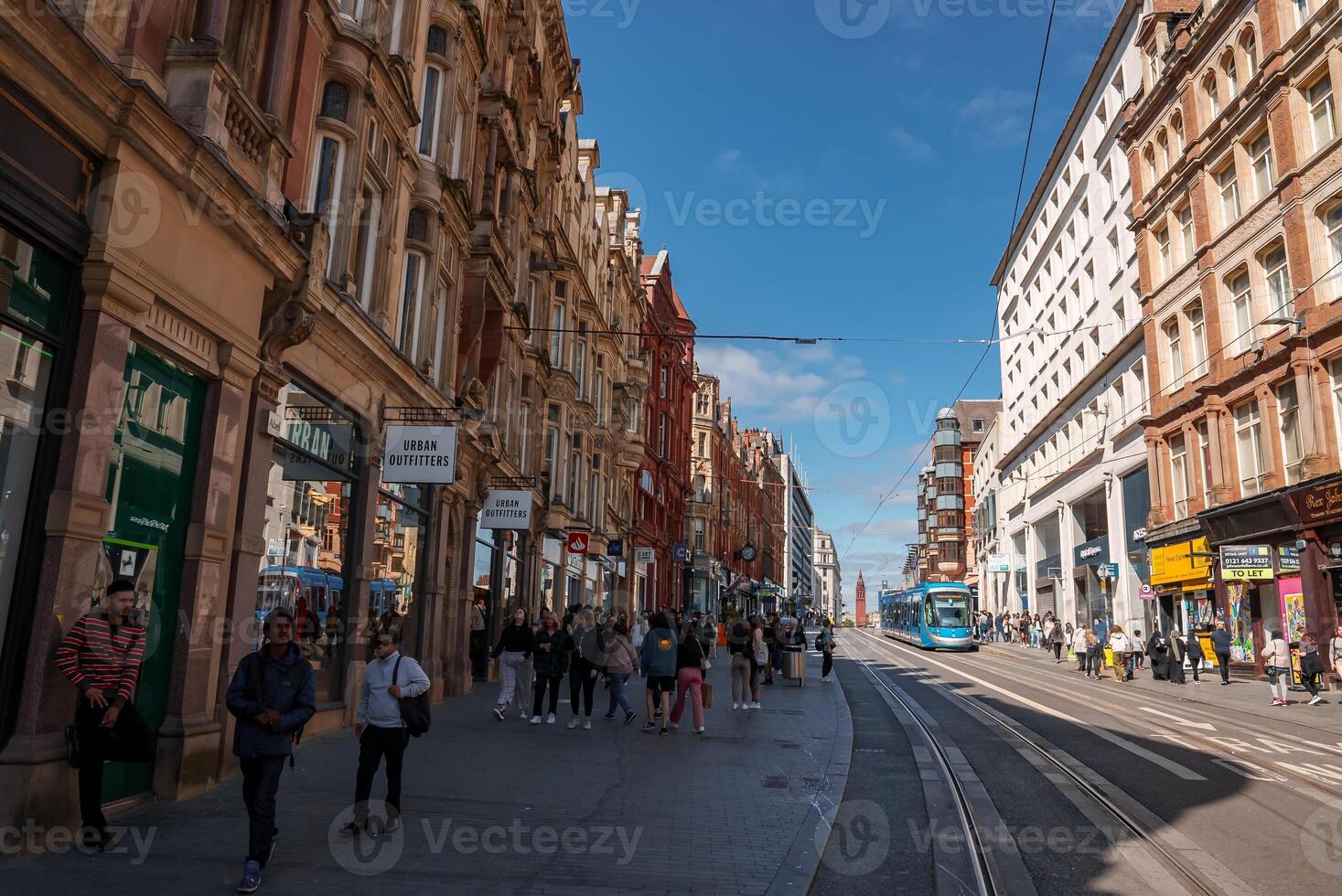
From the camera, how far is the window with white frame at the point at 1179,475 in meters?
32.0

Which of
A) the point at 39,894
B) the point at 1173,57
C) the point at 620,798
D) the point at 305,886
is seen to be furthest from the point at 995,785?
the point at 1173,57

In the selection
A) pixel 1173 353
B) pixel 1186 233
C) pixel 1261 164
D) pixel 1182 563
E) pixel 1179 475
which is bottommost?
pixel 1182 563

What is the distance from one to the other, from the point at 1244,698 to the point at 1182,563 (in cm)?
1087

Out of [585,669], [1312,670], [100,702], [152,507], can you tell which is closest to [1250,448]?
[1312,670]

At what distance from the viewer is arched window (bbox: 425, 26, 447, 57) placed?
16797mm

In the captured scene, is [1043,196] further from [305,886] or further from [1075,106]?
[305,886]

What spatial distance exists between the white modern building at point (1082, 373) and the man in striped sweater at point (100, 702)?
30917 millimetres

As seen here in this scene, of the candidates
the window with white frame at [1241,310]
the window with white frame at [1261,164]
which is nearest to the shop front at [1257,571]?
the window with white frame at [1241,310]

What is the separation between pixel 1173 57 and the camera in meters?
32.0

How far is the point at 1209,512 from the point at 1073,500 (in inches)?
671

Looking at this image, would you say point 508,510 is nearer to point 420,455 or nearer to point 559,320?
point 420,455

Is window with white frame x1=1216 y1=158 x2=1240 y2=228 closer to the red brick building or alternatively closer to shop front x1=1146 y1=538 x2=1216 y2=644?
shop front x1=1146 y1=538 x2=1216 y2=644

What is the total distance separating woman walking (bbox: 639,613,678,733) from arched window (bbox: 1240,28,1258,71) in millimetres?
26845

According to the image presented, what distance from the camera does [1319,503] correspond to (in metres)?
23.5
